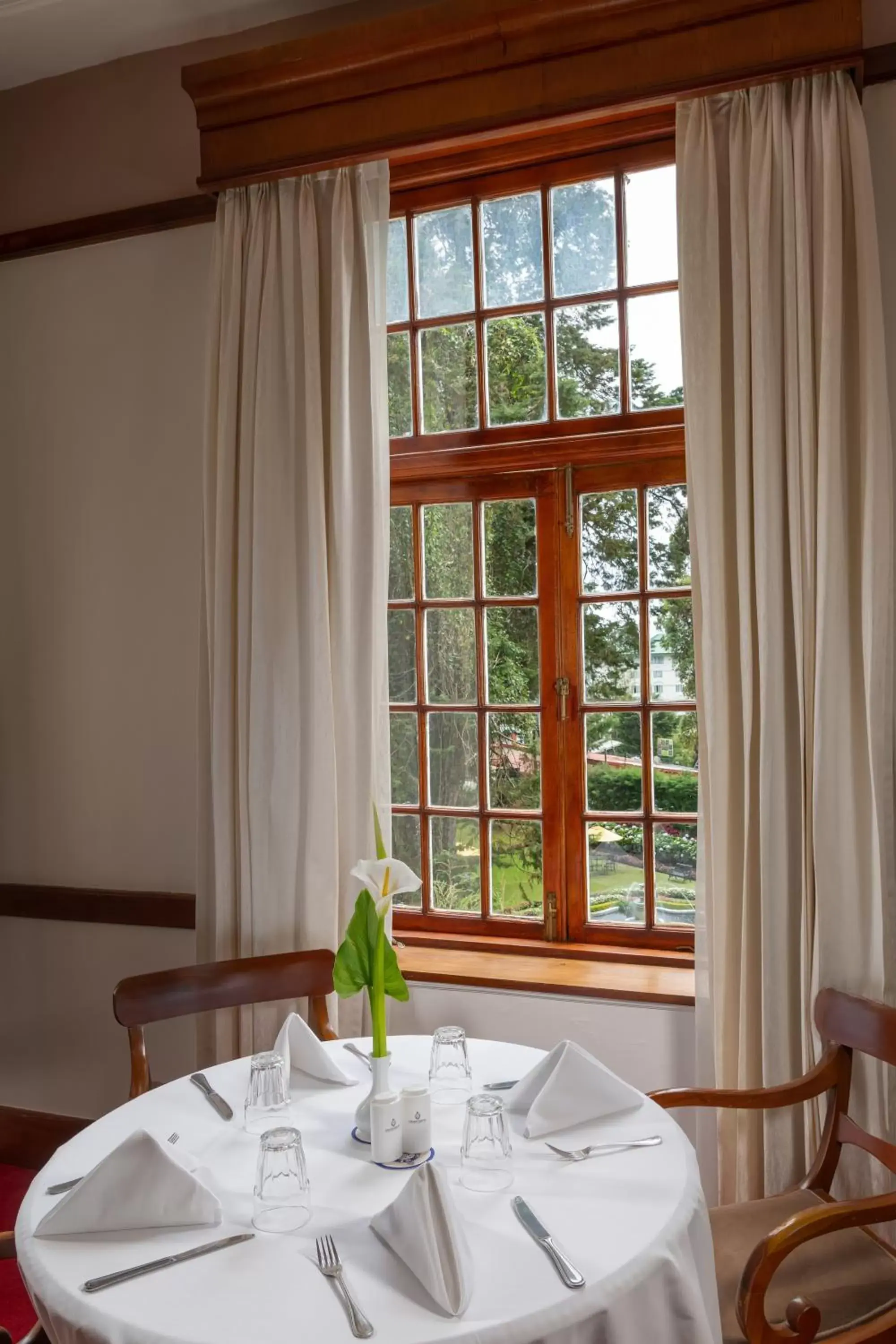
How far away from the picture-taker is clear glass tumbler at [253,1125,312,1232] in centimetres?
142

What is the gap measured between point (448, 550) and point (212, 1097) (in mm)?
1601

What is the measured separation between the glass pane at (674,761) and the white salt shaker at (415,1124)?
129 cm

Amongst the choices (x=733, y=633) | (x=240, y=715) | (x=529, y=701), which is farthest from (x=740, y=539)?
(x=240, y=715)

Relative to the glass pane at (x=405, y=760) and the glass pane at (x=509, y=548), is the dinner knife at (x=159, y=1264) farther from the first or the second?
the glass pane at (x=509, y=548)

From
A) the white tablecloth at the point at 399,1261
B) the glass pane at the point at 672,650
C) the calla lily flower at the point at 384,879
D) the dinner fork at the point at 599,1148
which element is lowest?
the white tablecloth at the point at 399,1261

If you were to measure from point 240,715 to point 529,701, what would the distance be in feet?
2.59

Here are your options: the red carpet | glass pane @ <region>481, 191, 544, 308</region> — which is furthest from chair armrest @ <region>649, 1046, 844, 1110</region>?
glass pane @ <region>481, 191, 544, 308</region>

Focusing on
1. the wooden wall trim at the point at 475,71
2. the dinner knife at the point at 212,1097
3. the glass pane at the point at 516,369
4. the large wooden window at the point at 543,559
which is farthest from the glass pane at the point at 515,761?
the wooden wall trim at the point at 475,71

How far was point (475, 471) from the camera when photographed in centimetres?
285

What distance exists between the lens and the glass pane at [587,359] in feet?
8.93

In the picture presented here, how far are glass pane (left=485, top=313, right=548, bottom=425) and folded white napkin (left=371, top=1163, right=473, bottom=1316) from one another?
6.62 ft

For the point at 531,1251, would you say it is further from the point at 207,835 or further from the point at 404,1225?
the point at 207,835

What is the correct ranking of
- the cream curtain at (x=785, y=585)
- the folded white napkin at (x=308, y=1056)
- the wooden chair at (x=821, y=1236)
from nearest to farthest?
the wooden chair at (x=821, y=1236) → the folded white napkin at (x=308, y=1056) → the cream curtain at (x=785, y=585)

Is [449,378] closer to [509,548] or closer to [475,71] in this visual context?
[509,548]
